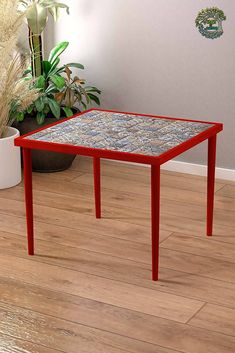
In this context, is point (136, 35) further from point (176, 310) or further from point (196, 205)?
point (176, 310)

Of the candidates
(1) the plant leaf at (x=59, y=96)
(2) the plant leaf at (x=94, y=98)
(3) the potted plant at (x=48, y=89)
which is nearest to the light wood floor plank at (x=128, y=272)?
(3) the potted plant at (x=48, y=89)

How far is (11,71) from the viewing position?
4164 millimetres

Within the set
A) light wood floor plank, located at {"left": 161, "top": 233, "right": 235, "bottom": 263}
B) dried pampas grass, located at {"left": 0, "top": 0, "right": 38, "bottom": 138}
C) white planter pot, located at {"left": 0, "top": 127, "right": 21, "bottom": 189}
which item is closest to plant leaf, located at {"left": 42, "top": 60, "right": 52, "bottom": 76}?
dried pampas grass, located at {"left": 0, "top": 0, "right": 38, "bottom": 138}

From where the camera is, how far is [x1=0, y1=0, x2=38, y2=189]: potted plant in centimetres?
407

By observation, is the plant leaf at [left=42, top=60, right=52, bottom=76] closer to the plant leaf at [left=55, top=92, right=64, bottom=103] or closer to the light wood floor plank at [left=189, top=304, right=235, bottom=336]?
the plant leaf at [left=55, top=92, right=64, bottom=103]

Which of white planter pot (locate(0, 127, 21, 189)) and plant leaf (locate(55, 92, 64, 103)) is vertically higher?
plant leaf (locate(55, 92, 64, 103))

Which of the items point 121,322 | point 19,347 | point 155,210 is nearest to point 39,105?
point 155,210

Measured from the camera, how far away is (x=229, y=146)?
441 cm

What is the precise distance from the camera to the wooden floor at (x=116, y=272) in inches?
112

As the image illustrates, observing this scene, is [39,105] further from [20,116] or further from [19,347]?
[19,347]

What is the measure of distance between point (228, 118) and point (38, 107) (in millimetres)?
1041

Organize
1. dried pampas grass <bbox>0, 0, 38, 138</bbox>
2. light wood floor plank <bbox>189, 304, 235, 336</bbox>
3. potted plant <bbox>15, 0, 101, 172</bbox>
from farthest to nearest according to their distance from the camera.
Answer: potted plant <bbox>15, 0, 101, 172</bbox> < dried pampas grass <bbox>0, 0, 38, 138</bbox> < light wood floor plank <bbox>189, 304, 235, 336</bbox>

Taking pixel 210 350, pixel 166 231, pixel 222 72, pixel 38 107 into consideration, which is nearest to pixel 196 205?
pixel 166 231

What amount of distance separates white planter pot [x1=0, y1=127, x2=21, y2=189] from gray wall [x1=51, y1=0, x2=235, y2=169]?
0.68 meters
